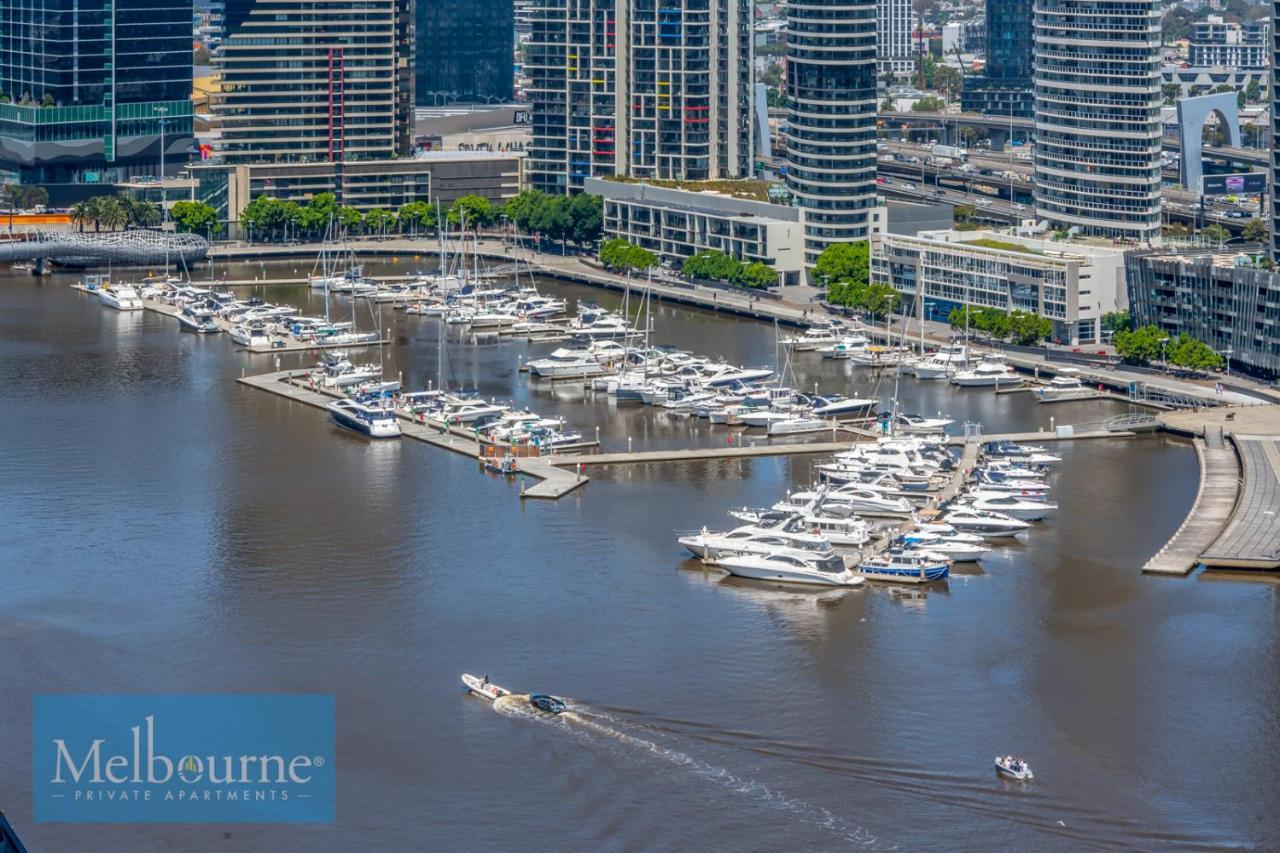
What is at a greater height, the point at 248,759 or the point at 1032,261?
the point at 1032,261

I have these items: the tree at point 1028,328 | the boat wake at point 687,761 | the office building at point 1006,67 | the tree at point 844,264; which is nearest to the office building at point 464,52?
the office building at point 1006,67

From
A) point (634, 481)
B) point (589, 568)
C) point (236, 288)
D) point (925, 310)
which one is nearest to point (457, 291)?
point (236, 288)

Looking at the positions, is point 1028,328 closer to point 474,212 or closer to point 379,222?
point 474,212

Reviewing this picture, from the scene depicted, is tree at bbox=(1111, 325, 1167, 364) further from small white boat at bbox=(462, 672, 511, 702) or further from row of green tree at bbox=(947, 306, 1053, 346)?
small white boat at bbox=(462, 672, 511, 702)

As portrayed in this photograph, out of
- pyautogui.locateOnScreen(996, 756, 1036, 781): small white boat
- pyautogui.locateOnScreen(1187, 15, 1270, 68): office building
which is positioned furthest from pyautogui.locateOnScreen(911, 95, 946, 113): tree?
pyautogui.locateOnScreen(996, 756, 1036, 781): small white boat

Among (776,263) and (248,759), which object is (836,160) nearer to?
(776,263)

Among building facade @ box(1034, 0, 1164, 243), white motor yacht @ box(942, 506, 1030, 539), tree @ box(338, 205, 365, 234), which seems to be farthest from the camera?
tree @ box(338, 205, 365, 234)
